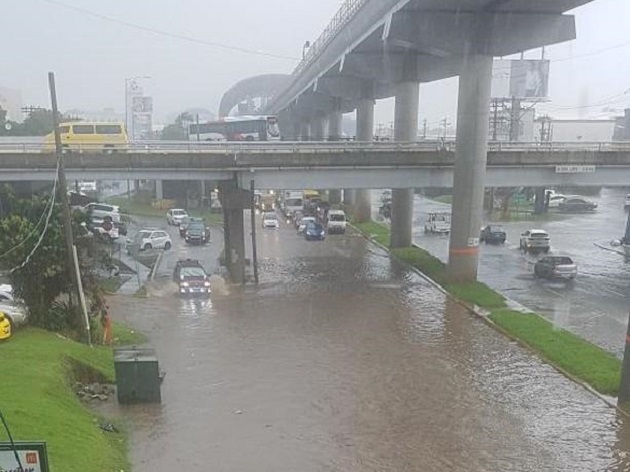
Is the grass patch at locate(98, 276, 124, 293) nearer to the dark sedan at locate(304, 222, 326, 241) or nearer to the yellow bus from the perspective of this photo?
the yellow bus

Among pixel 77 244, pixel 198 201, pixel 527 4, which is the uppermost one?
pixel 527 4

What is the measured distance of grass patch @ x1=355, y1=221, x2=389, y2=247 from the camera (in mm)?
40281

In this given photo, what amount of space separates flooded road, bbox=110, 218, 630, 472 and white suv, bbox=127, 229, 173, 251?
11968 mm

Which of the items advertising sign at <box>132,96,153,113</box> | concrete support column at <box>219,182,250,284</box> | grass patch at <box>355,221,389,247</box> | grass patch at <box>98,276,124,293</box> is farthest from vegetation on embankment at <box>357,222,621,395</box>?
advertising sign at <box>132,96,153,113</box>

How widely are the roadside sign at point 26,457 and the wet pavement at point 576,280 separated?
15.9 m

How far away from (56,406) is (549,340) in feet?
42.5

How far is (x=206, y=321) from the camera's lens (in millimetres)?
20938

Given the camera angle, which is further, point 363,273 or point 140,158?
point 363,273

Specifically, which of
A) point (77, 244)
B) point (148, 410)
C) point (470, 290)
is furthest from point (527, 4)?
point (148, 410)

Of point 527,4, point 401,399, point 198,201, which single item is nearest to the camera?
point 401,399

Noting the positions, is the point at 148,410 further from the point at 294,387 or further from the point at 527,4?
the point at 527,4

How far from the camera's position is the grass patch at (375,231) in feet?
132

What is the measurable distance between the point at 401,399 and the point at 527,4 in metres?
16.9

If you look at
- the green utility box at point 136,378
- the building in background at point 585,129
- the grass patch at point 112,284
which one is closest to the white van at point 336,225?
the grass patch at point 112,284
